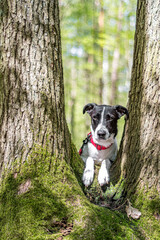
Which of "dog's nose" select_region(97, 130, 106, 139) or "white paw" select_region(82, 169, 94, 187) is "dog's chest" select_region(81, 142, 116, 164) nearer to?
"dog's nose" select_region(97, 130, 106, 139)

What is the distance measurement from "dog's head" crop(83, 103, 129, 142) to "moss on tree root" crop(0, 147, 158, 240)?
144 cm

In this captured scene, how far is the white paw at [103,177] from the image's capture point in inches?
141

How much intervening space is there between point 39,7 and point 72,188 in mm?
2232

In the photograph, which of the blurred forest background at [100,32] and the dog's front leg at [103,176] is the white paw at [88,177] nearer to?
the dog's front leg at [103,176]

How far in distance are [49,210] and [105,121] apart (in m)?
2.18

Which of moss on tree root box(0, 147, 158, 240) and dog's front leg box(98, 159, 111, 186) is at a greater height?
moss on tree root box(0, 147, 158, 240)

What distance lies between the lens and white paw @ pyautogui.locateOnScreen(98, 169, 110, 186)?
3.59 meters

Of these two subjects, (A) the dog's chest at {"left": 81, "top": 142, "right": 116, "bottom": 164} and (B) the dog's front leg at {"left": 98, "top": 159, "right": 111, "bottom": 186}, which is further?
(A) the dog's chest at {"left": 81, "top": 142, "right": 116, "bottom": 164}

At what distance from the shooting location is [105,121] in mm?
4285

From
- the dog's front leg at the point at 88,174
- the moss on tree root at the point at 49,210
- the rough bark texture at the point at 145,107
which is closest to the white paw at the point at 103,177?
the dog's front leg at the point at 88,174

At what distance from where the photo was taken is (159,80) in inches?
115

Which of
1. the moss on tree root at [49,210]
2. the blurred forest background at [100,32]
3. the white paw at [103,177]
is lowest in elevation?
the white paw at [103,177]

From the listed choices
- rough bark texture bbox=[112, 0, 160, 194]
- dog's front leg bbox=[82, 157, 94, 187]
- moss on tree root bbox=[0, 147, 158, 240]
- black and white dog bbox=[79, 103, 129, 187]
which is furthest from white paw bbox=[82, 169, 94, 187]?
moss on tree root bbox=[0, 147, 158, 240]

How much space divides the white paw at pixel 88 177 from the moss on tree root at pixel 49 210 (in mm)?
622
